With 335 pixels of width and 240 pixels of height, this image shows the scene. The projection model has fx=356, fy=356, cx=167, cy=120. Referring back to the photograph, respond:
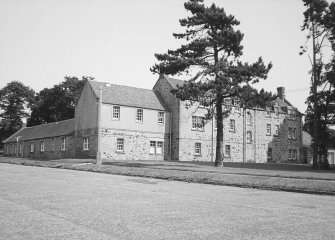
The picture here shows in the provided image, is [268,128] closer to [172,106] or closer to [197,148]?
[197,148]

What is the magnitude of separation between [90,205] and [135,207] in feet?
4.00

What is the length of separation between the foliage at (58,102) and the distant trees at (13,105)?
335cm

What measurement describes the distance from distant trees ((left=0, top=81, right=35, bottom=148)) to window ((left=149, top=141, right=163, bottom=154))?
4792 centimetres

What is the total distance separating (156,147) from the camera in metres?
44.2

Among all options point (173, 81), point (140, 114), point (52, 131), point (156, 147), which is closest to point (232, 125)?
point (173, 81)

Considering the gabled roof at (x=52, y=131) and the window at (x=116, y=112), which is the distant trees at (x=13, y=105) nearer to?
the gabled roof at (x=52, y=131)

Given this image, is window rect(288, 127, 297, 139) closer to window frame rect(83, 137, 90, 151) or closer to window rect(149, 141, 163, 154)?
window rect(149, 141, 163, 154)

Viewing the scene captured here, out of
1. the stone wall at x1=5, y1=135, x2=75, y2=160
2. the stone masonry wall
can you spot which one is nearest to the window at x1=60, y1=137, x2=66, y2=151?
the stone wall at x1=5, y1=135, x2=75, y2=160

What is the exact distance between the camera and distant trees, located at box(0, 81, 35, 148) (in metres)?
79.9

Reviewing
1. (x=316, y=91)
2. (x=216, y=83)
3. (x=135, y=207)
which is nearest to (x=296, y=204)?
(x=135, y=207)

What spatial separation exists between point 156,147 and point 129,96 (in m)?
7.16

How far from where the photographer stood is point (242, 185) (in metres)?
17.5

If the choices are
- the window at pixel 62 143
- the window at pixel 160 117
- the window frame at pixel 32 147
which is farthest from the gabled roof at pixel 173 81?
the window frame at pixel 32 147

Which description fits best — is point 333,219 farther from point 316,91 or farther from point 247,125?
point 247,125
